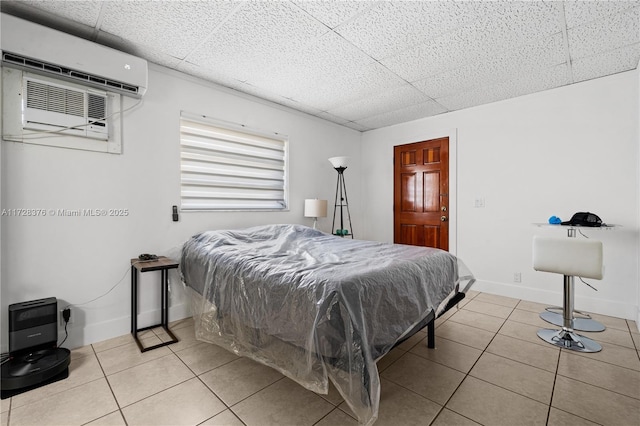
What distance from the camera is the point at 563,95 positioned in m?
3.24

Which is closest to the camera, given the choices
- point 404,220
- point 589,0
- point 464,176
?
point 589,0

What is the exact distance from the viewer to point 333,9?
78.0 inches

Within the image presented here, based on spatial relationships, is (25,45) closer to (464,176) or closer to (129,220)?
(129,220)

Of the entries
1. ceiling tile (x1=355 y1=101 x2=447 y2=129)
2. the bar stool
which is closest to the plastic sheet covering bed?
the bar stool

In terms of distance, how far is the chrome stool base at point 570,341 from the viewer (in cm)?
228

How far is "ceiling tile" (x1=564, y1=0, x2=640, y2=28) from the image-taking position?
1.93 meters

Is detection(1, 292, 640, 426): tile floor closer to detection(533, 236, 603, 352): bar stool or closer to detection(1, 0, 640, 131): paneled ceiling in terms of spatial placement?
detection(533, 236, 603, 352): bar stool

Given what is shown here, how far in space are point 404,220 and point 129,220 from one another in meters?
3.66

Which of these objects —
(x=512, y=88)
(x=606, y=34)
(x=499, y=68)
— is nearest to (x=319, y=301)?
(x=499, y=68)

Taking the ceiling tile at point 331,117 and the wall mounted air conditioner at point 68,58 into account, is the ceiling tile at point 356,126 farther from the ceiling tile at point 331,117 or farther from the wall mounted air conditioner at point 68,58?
the wall mounted air conditioner at point 68,58

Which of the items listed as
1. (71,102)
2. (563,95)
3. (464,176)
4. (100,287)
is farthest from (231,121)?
(563,95)

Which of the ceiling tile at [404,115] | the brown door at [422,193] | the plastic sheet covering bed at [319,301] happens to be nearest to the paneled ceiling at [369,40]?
the ceiling tile at [404,115]

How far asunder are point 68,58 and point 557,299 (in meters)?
5.12

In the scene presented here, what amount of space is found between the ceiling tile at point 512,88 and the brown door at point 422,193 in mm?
592
